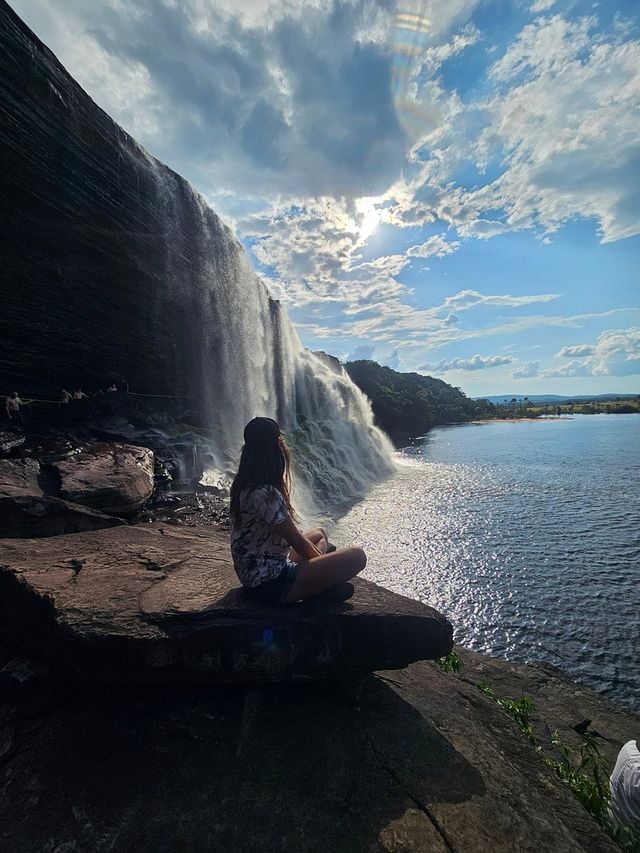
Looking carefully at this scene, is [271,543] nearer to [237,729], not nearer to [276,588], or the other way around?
[276,588]

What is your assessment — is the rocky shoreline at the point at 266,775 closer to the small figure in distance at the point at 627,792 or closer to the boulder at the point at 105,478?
the small figure in distance at the point at 627,792

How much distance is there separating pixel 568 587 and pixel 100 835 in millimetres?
9460

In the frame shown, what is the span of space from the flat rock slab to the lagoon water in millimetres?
4374

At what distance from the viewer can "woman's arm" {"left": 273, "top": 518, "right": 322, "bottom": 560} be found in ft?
12.1

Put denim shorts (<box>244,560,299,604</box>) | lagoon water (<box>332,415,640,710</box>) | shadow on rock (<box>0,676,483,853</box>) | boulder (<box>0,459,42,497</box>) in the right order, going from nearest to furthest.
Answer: shadow on rock (<box>0,676,483,853</box>) → denim shorts (<box>244,560,299,604</box>) → lagoon water (<box>332,415,640,710</box>) → boulder (<box>0,459,42,497</box>)

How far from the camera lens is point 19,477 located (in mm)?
7742

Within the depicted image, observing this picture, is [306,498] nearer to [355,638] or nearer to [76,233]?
[76,233]

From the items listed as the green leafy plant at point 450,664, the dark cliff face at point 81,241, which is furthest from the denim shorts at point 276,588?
the dark cliff face at point 81,241

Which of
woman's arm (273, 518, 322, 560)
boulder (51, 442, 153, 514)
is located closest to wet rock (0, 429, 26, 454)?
boulder (51, 442, 153, 514)

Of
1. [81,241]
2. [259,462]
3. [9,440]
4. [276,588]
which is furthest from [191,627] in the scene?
[81,241]

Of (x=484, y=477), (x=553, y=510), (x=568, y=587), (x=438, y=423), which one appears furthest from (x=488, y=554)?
(x=438, y=423)

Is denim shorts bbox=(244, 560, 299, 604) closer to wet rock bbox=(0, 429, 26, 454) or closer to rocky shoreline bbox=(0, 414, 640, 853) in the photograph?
rocky shoreline bbox=(0, 414, 640, 853)

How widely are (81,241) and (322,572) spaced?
13.3 m

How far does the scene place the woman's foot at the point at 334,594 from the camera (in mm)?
3844
